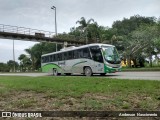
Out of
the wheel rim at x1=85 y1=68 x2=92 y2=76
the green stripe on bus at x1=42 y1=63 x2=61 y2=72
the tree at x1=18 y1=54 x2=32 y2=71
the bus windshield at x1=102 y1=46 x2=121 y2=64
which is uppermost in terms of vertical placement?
the tree at x1=18 y1=54 x2=32 y2=71

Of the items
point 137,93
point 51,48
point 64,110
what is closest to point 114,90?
point 137,93

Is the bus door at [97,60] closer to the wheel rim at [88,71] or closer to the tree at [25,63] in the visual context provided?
the wheel rim at [88,71]

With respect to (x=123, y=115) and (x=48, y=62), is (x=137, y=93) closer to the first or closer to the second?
(x=123, y=115)

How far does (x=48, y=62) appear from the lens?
33.8 metres

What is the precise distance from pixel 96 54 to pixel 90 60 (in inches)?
36.0

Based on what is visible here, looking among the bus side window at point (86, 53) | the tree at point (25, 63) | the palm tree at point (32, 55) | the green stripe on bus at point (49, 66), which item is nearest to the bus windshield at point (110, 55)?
the bus side window at point (86, 53)

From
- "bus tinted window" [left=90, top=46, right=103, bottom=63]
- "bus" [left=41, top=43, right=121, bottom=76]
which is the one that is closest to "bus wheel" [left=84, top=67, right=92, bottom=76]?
"bus" [left=41, top=43, right=121, bottom=76]

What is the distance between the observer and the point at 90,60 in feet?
81.3

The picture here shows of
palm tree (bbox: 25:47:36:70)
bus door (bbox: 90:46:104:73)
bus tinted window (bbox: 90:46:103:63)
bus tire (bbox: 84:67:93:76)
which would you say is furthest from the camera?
palm tree (bbox: 25:47:36:70)

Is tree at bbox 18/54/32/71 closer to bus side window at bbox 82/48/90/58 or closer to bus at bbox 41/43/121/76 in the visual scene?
bus at bbox 41/43/121/76

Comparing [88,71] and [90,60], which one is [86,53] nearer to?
[90,60]

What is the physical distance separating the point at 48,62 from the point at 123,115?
28.4 meters

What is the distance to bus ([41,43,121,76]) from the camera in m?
23.7

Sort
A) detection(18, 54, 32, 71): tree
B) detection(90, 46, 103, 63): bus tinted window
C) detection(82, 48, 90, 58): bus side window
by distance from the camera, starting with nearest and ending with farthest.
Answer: detection(90, 46, 103, 63): bus tinted window, detection(82, 48, 90, 58): bus side window, detection(18, 54, 32, 71): tree
